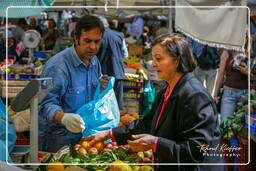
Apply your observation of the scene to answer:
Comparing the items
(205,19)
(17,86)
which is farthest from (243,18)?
Answer: (17,86)

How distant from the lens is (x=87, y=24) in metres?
4.00

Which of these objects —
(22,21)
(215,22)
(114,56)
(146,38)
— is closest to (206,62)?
(215,22)

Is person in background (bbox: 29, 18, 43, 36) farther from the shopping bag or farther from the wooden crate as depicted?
the shopping bag

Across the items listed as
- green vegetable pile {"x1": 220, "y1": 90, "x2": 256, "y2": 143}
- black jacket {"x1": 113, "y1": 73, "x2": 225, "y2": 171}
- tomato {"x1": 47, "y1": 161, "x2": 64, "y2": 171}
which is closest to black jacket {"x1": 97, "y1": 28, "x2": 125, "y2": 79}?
black jacket {"x1": 113, "y1": 73, "x2": 225, "y2": 171}

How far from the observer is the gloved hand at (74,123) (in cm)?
401

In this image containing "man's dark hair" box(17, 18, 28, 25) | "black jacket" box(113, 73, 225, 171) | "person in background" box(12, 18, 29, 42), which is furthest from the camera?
"person in background" box(12, 18, 29, 42)

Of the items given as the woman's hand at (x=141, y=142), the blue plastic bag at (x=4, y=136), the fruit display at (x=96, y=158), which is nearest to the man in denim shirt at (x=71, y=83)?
the fruit display at (x=96, y=158)

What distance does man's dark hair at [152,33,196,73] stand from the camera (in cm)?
369

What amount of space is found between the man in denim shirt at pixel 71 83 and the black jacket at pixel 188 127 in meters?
0.75

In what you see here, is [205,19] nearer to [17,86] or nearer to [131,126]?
[131,126]

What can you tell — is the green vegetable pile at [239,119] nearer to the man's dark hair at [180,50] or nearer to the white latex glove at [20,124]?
the man's dark hair at [180,50]

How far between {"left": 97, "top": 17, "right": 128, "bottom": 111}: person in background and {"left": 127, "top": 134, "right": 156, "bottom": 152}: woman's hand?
14.0 inches

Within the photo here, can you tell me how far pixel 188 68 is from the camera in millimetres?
3719

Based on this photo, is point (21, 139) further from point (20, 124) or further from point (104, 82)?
point (104, 82)
